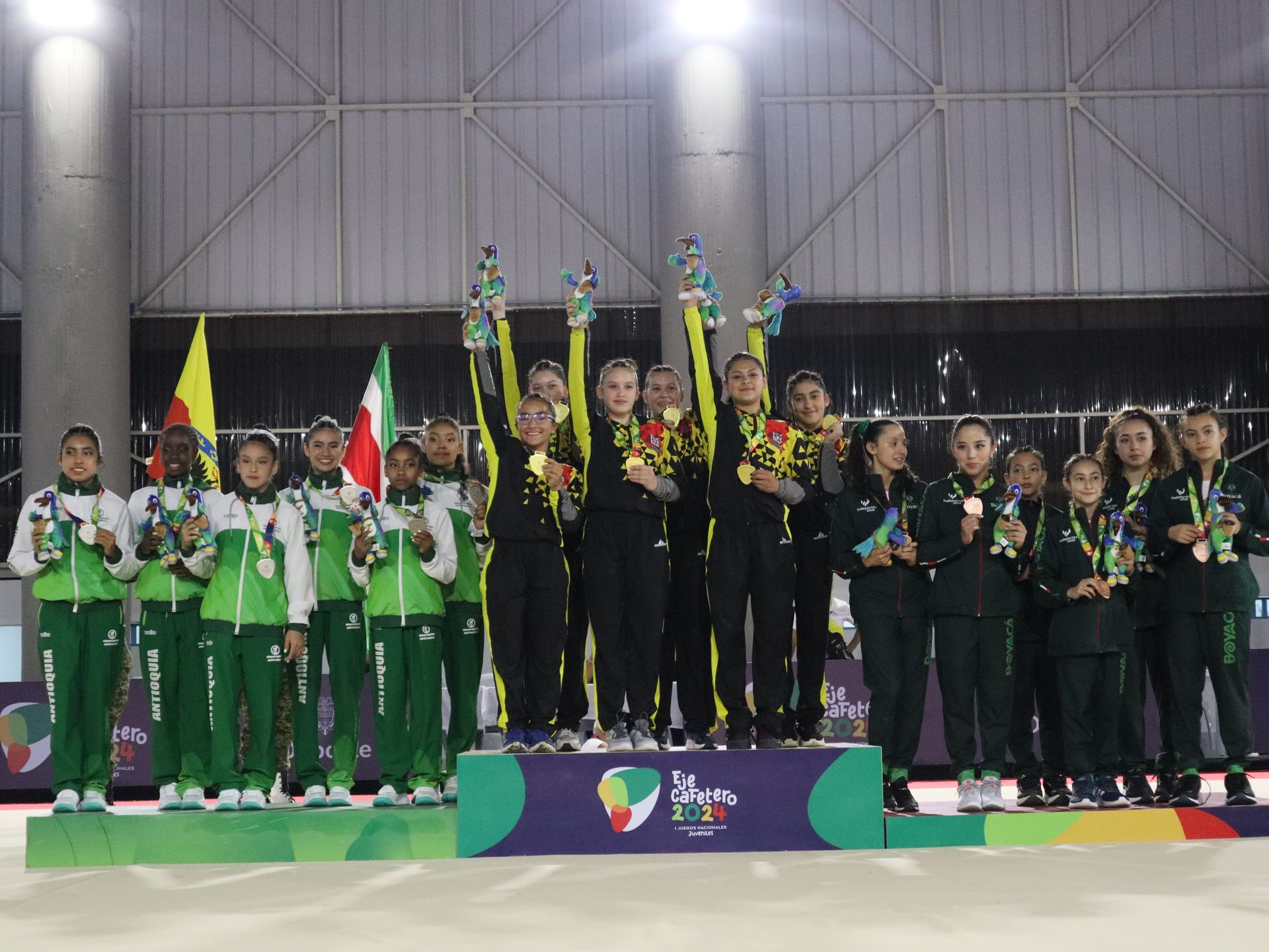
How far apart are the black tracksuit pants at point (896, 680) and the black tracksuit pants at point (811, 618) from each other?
204 millimetres

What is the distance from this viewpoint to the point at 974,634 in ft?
20.1

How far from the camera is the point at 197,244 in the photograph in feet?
48.5

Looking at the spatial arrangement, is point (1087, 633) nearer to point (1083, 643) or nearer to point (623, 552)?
point (1083, 643)

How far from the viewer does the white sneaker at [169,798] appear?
20.1ft

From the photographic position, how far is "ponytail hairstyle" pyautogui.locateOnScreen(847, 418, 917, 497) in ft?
20.5

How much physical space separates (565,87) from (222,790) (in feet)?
34.4

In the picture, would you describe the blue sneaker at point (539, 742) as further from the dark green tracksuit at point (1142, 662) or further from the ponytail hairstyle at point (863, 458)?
the dark green tracksuit at point (1142, 662)

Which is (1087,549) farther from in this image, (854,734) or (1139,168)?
(1139,168)

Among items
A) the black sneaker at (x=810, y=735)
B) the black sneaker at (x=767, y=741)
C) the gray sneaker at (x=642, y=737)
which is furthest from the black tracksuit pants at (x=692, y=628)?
the black sneaker at (x=810, y=735)

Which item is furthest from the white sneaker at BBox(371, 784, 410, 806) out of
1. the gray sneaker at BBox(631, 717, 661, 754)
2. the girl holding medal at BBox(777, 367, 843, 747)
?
the girl holding medal at BBox(777, 367, 843, 747)

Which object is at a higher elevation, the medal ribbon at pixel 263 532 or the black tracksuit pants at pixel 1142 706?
the medal ribbon at pixel 263 532

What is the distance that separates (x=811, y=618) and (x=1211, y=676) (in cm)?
188

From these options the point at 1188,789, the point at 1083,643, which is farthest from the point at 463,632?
the point at 1188,789

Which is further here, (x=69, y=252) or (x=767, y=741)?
(x=69, y=252)
